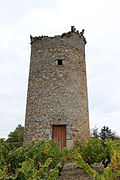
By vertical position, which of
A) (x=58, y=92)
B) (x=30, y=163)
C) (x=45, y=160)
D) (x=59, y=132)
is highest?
(x=58, y=92)

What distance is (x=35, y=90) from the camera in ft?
37.0

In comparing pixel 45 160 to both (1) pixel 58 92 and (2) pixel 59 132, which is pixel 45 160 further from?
(1) pixel 58 92

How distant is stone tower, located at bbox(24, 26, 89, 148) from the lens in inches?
414

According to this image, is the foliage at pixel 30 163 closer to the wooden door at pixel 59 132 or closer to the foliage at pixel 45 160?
the foliage at pixel 45 160

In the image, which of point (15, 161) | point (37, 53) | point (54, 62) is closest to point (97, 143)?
point (15, 161)

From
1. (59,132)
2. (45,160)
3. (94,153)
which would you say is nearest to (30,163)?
(45,160)

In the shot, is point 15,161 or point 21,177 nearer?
point 21,177

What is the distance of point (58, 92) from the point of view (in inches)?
428

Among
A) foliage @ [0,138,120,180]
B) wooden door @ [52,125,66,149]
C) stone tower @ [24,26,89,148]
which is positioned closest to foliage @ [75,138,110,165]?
foliage @ [0,138,120,180]

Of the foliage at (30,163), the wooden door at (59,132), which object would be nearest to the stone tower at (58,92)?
the wooden door at (59,132)

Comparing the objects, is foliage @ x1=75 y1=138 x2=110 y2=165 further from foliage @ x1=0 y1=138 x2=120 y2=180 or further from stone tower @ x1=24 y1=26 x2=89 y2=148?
stone tower @ x1=24 y1=26 x2=89 y2=148

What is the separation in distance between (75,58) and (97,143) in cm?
611

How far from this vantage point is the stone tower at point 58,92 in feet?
34.5

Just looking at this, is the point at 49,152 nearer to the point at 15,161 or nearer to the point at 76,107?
the point at 15,161
